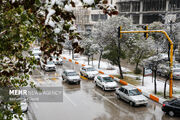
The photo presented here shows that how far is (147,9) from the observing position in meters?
59.3

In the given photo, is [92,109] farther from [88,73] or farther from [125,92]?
[88,73]

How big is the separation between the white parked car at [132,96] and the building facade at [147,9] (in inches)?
1630

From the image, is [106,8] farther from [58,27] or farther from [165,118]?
[165,118]

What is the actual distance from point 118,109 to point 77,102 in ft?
12.1

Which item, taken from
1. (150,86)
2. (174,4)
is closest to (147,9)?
(174,4)

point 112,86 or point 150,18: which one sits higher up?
point 150,18

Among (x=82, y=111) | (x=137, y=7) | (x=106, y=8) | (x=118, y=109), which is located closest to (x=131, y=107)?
(x=118, y=109)

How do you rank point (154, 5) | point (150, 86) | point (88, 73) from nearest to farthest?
point (150, 86)
point (88, 73)
point (154, 5)

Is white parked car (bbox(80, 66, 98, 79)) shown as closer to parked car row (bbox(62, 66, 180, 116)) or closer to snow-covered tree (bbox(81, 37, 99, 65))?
parked car row (bbox(62, 66, 180, 116))

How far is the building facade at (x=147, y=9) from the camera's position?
178 ft

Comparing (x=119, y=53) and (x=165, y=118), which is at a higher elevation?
(x=119, y=53)

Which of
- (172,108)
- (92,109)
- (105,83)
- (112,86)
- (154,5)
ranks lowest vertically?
(92,109)

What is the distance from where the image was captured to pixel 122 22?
91.7 feet

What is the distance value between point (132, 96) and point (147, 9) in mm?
47667
